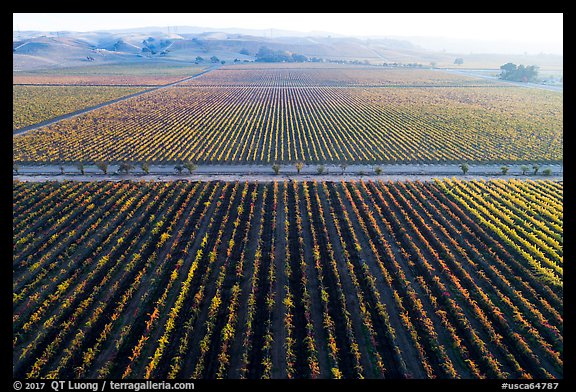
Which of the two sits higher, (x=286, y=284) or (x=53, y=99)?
(x=53, y=99)

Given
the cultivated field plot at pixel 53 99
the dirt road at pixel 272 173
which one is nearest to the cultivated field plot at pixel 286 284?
the dirt road at pixel 272 173

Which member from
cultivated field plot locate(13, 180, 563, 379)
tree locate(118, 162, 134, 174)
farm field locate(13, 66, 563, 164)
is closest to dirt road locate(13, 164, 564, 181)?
tree locate(118, 162, 134, 174)

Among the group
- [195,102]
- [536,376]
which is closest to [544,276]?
[536,376]

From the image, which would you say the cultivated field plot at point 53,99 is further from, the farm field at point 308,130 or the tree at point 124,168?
the tree at point 124,168

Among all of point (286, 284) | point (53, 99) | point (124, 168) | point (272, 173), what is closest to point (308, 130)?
point (272, 173)

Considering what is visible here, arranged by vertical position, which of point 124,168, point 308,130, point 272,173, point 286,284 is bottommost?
point 286,284

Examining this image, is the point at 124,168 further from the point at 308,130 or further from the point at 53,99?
the point at 53,99
